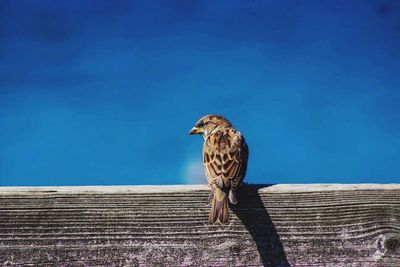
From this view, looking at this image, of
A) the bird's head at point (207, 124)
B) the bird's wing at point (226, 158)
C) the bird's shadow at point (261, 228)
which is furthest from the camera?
the bird's head at point (207, 124)

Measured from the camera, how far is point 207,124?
5.51 m

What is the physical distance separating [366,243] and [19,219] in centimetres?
139

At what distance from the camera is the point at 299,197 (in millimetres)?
2404

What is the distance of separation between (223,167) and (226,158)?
18 centimetres

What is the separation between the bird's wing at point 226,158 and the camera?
3.06 meters

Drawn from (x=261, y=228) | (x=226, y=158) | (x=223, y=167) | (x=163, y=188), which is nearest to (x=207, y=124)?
(x=226, y=158)

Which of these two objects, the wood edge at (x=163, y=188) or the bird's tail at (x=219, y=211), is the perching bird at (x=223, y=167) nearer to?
the bird's tail at (x=219, y=211)

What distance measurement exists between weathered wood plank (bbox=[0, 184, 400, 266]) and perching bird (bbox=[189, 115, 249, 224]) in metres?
0.07

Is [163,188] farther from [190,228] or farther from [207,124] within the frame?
[207,124]

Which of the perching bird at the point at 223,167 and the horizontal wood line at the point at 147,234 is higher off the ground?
the perching bird at the point at 223,167

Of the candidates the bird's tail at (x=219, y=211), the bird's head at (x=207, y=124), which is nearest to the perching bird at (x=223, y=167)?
the bird's tail at (x=219, y=211)

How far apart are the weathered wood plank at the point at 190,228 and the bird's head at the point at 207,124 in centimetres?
298

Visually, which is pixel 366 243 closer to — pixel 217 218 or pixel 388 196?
pixel 388 196

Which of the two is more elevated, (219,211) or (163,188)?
(163,188)
